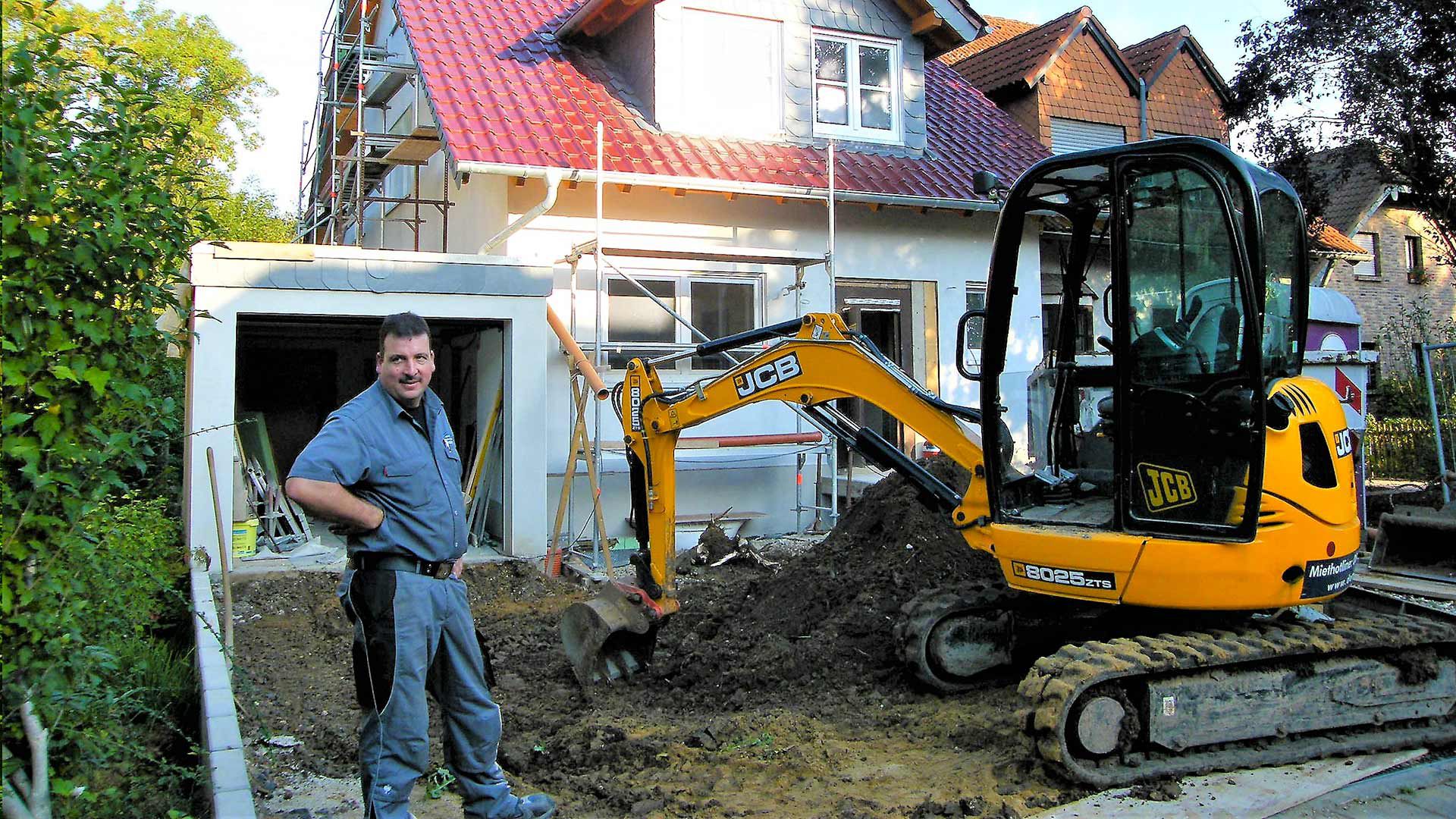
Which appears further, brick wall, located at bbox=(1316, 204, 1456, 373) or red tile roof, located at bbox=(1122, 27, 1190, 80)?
brick wall, located at bbox=(1316, 204, 1456, 373)

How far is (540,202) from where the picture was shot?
1069 centimetres

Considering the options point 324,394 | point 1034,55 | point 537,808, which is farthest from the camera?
point 1034,55

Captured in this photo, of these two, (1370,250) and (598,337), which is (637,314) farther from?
(1370,250)

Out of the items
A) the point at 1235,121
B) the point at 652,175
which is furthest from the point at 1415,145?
the point at 652,175

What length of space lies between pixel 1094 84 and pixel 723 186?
9.53 metres

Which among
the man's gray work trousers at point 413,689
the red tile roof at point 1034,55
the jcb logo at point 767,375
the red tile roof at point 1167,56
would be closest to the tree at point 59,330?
the man's gray work trousers at point 413,689

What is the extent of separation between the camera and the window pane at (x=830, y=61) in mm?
12914

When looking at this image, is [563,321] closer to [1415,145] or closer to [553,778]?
[553,778]

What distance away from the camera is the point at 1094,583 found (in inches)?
202

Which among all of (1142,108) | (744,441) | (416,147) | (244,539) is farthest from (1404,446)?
(244,539)

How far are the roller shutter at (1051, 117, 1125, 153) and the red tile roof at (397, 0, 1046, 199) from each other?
3663mm

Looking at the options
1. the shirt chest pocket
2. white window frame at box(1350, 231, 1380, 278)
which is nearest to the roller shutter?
white window frame at box(1350, 231, 1380, 278)

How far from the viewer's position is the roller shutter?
17406 millimetres

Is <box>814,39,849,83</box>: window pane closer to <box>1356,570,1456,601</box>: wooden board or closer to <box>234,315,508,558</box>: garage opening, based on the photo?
<box>234,315,508,558</box>: garage opening
